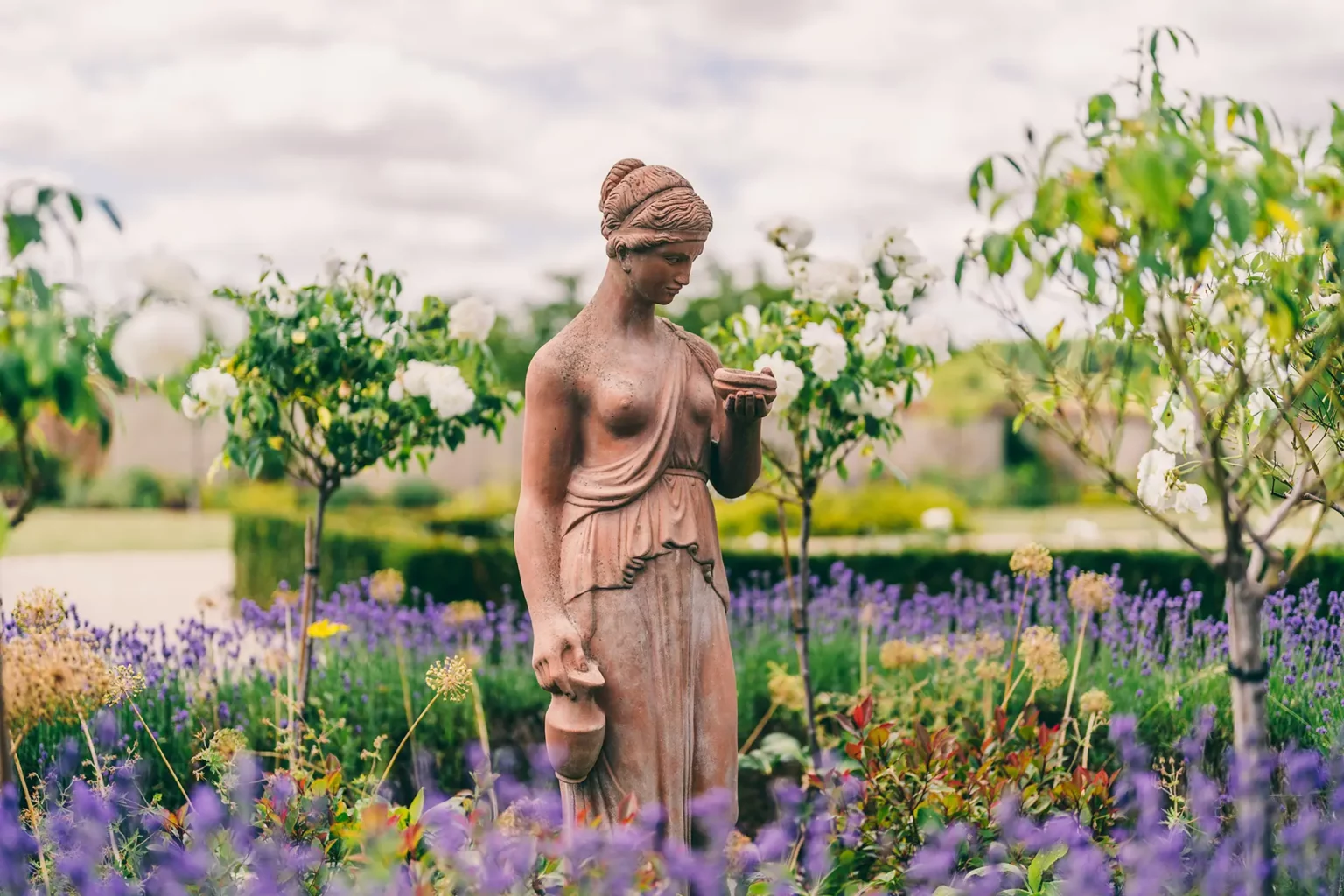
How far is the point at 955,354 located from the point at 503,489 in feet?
62.2

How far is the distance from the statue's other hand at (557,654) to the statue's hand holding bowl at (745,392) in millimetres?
690

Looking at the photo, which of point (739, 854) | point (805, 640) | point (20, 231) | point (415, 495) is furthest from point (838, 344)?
point (415, 495)

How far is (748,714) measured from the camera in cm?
628

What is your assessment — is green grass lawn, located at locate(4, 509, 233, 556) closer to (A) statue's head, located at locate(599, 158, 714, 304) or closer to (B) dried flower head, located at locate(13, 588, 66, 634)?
(B) dried flower head, located at locate(13, 588, 66, 634)

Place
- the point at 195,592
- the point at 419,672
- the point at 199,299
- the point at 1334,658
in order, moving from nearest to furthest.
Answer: the point at 199,299 → the point at 1334,658 → the point at 419,672 → the point at 195,592

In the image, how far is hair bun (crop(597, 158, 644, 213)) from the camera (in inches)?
127

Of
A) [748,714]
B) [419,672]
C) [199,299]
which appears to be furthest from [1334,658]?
[199,299]

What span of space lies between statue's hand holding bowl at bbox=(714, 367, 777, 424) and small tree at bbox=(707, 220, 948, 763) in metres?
1.44

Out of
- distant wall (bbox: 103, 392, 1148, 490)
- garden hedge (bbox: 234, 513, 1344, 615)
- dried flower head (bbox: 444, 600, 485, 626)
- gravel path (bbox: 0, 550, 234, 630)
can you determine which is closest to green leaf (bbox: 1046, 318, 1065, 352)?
dried flower head (bbox: 444, 600, 485, 626)

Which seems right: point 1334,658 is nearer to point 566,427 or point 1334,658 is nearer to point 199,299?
point 566,427

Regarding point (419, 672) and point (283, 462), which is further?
point (419, 672)

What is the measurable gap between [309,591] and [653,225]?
9.20ft

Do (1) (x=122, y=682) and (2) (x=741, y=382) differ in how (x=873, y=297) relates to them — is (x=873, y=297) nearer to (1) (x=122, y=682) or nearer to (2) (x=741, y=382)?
(2) (x=741, y=382)

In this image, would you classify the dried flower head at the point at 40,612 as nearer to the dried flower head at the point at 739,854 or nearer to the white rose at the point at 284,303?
the white rose at the point at 284,303
